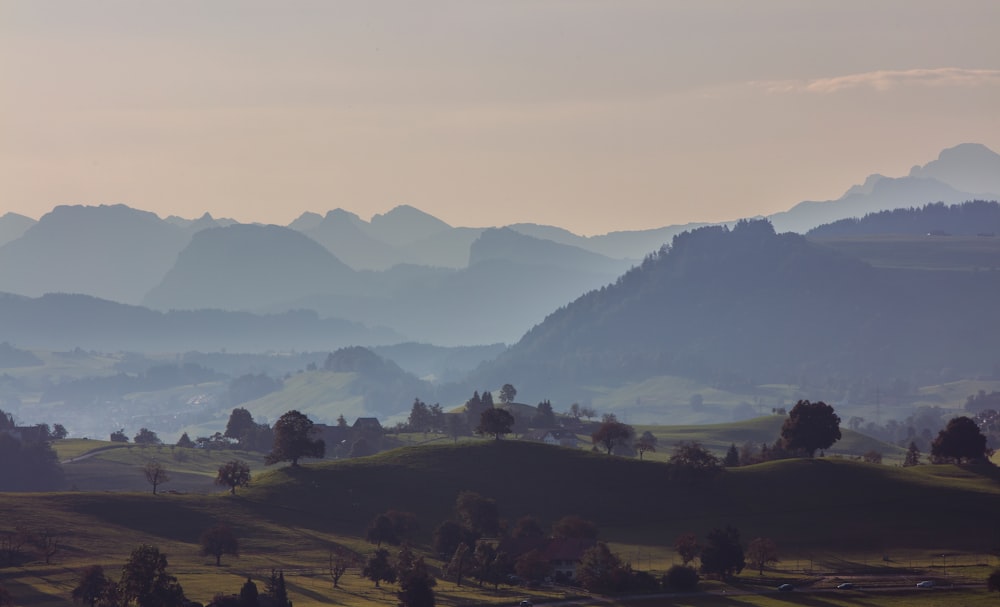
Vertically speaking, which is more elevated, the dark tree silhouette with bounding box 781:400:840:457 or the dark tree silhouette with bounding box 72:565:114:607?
the dark tree silhouette with bounding box 781:400:840:457

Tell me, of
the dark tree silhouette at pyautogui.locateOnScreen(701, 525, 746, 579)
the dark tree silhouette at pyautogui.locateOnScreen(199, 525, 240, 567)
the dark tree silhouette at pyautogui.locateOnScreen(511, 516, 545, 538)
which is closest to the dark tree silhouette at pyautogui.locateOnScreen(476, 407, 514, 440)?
the dark tree silhouette at pyautogui.locateOnScreen(511, 516, 545, 538)

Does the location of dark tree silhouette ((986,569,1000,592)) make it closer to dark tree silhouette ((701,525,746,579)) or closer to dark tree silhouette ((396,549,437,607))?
dark tree silhouette ((701,525,746,579))

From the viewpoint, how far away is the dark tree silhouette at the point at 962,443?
183 m

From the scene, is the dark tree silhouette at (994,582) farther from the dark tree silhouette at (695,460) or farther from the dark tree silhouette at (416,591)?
the dark tree silhouette at (695,460)

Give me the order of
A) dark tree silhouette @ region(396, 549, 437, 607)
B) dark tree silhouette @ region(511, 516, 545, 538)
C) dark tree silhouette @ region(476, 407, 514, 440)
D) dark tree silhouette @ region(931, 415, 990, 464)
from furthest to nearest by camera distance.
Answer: dark tree silhouette @ region(476, 407, 514, 440)
dark tree silhouette @ region(931, 415, 990, 464)
dark tree silhouette @ region(511, 516, 545, 538)
dark tree silhouette @ region(396, 549, 437, 607)

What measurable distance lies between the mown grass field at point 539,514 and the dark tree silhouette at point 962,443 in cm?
543

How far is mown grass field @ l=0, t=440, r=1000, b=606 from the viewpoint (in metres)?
124

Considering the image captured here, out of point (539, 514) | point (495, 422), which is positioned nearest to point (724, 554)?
point (539, 514)

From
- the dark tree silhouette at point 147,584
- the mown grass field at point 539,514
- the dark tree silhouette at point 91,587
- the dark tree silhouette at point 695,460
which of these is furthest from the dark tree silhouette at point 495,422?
the dark tree silhouette at point 147,584

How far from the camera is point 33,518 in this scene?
5669 inches

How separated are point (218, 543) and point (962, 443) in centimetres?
10086

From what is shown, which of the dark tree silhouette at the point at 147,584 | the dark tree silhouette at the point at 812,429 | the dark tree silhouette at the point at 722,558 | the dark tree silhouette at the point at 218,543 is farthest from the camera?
the dark tree silhouette at the point at 812,429

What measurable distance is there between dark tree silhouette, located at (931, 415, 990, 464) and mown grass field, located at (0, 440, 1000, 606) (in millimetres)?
5433

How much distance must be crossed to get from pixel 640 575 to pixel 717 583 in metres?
7.21
